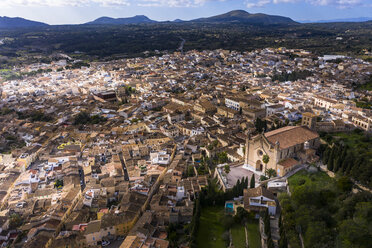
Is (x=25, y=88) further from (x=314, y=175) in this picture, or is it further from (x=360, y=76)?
(x=360, y=76)

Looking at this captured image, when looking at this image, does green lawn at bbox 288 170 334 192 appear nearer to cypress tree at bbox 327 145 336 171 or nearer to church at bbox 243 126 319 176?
cypress tree at bbox 327 145 336 171

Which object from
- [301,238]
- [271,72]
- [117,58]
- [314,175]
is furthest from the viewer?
[117,58]

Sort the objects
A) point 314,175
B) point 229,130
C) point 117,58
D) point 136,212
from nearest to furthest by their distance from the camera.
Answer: point 136,212 < point 314,175 < point 229,130 < point 117,58

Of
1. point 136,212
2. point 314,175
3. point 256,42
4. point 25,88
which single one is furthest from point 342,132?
point 256,42

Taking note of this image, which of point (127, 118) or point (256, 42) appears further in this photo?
point (256, 42)

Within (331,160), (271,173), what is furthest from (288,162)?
(331,160)
